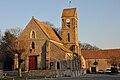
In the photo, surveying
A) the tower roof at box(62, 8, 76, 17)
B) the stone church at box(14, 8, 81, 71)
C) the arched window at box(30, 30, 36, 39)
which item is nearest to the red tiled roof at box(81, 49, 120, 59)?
the tower roof at box(62, 8, 76, 17)

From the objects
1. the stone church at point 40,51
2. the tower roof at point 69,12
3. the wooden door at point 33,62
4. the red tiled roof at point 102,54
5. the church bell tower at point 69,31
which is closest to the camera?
the stone church at point 40,51

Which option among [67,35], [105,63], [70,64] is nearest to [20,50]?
[70,64]

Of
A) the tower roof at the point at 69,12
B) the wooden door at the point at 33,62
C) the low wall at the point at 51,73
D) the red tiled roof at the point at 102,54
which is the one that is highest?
the tower roof at the point at 69,12

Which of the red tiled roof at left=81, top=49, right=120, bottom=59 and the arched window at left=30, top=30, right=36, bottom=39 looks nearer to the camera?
the arched window at left=30, top=30, right=36, bottom=39

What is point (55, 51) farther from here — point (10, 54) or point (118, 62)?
point (118, 62)

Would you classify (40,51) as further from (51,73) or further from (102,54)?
(102,54)

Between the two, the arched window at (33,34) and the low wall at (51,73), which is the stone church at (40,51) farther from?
the low wall at (51,73)

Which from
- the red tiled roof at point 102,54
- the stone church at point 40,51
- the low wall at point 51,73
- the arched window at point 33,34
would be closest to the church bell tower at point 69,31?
the stone church at point 40,51

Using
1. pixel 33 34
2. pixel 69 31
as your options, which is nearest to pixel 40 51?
pixel 33 34

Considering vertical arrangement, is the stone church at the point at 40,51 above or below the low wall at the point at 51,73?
above

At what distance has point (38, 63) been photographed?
61.7 metres

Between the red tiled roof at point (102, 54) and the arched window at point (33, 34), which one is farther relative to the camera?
the red tiled roof at point (102, 54)

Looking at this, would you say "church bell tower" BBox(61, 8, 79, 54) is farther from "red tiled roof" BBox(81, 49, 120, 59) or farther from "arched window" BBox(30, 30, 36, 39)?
"red tiled roof" BBox(81, 49, 120, 59)

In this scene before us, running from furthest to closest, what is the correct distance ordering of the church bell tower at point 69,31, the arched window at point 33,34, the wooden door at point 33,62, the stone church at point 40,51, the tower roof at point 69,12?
the tower roof at point 69,12
the church bell tower at point 69,31
the arched window at point 33,34
the wooden door at point 33,62
the stone church at point 40,51
